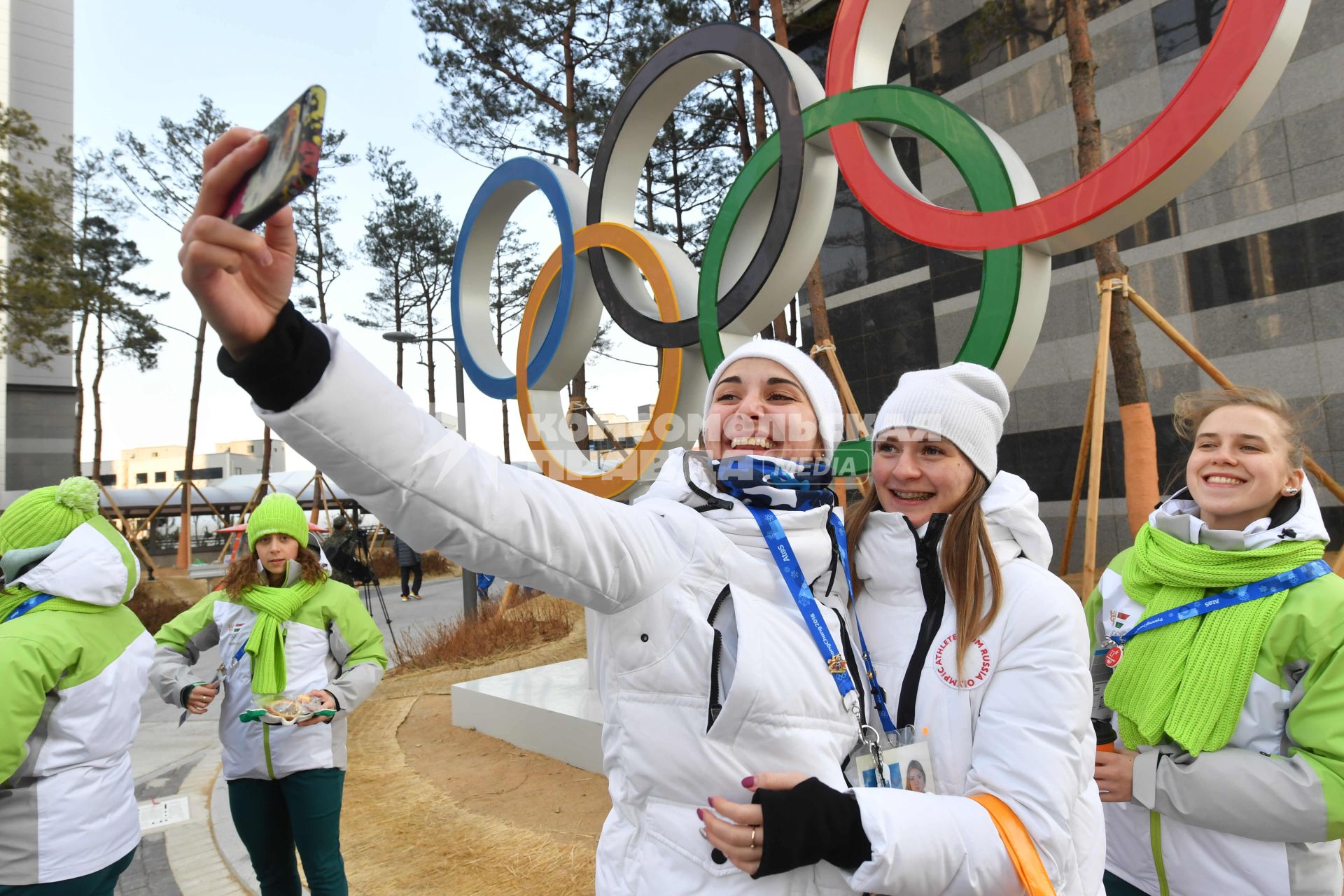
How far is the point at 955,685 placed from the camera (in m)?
1.41

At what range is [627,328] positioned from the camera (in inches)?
214

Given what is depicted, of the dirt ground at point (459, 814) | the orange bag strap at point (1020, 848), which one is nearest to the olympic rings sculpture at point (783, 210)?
the dirt ground at point (459, 814)

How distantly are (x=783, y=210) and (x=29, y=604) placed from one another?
3.74 metres

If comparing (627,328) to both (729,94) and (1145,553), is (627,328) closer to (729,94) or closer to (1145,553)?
(1145,553)

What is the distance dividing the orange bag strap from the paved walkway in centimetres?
383

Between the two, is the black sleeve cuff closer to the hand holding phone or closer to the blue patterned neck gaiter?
the hand holding phone

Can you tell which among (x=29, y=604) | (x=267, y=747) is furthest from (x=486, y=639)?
(x=29, y=604)

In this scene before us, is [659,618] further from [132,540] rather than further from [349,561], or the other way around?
[132,540]

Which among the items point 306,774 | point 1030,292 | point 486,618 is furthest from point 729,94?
point 306,774

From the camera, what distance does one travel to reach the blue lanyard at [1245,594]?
1.78 metres

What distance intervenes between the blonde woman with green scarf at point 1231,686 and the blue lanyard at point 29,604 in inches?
115

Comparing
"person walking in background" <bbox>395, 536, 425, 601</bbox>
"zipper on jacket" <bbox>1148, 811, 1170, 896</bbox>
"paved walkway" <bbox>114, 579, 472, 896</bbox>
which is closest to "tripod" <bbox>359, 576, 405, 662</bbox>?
"person walking in background" <bbox>395, 536, 425, 601</bbox>

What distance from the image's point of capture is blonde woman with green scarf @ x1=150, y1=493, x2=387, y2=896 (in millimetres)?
2889

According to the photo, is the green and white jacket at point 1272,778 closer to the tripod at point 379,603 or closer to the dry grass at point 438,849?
the dry grass at point 438,849
